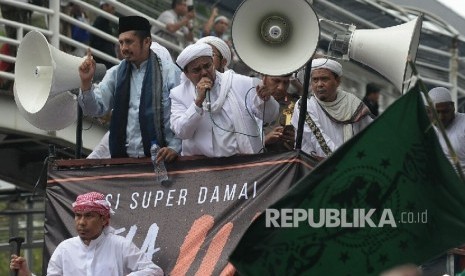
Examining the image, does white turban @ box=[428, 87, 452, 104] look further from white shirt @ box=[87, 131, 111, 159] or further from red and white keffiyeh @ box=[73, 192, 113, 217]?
red and white keffiyeh @ box=[73, 192, 113, 217]

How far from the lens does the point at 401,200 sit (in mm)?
11617

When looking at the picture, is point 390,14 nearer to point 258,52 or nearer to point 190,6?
point 190,6

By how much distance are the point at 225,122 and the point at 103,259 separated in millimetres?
1330

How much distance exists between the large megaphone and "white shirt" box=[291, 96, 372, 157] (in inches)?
63.9

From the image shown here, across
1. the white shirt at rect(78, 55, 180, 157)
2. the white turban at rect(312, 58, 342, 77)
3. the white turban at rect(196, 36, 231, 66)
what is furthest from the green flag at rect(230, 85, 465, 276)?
the white turban at rect(196, 36, 231, 66)

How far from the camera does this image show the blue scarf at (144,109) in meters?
14.3

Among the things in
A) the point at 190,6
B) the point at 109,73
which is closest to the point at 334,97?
the point at 109,73

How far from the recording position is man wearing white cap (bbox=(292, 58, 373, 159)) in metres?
14.2

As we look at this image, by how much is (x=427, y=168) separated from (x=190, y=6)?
9.06m

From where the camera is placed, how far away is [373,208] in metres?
11.6

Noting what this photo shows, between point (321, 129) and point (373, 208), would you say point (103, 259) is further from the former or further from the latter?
point (373, 208)

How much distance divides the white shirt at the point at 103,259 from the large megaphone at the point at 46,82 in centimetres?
124

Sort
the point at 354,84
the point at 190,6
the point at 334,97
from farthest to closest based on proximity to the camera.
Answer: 1. the point at 354,84
2. the point at 190,6
3. the point at 334,97

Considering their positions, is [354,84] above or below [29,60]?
above
